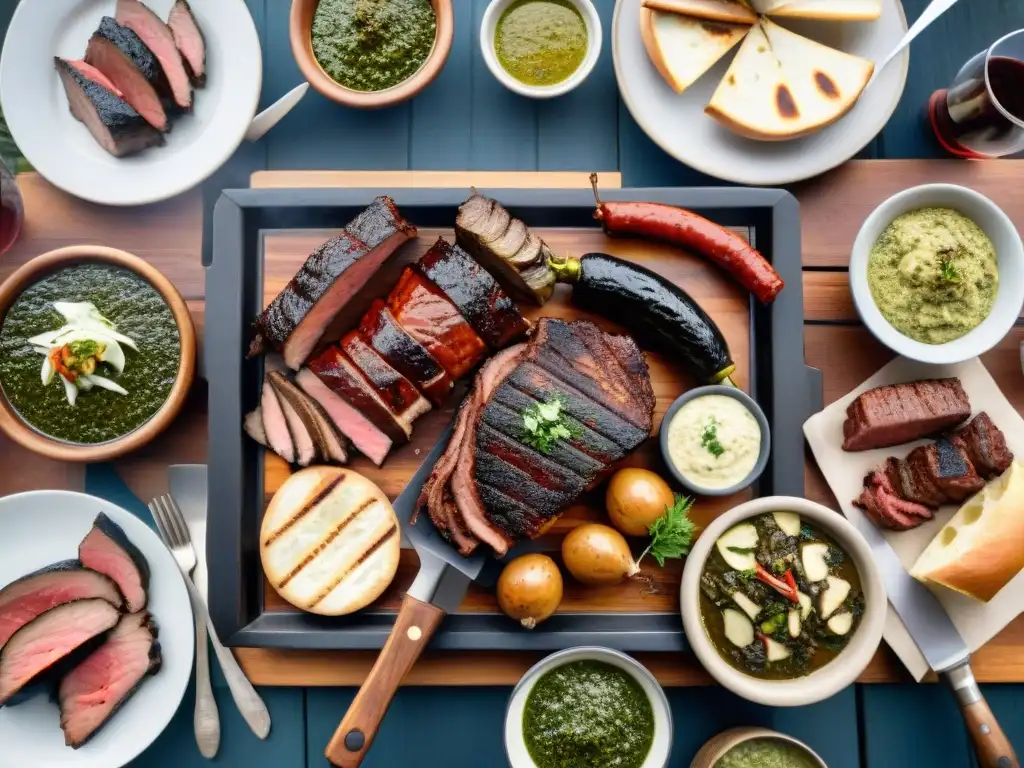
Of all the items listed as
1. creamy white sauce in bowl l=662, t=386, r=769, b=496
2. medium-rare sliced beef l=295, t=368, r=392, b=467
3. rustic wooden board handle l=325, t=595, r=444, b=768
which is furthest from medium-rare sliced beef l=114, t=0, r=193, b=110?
creamy white sauce in bowl l=662, t=386, r=769, b=496

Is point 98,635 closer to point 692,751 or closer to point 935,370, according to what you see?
point 692,751

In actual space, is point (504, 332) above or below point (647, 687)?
above

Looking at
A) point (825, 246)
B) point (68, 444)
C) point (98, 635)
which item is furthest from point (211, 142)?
point (825, 246)

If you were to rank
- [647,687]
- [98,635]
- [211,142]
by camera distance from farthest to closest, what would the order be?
[211,142] → [98,635] → [647,687]

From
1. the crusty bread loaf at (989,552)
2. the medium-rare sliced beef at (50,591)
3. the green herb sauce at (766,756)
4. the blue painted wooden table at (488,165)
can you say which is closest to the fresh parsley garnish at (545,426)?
the blue painted wooden table at (488,165)

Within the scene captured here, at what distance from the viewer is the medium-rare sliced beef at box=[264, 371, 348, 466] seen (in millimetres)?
3234

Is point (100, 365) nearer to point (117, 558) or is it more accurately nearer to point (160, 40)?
point (117, 558)

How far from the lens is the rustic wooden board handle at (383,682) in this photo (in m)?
2.83

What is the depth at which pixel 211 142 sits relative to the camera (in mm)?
3398

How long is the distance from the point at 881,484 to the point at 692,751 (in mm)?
1367

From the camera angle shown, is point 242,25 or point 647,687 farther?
point 242,25

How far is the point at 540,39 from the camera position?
3.46 metres

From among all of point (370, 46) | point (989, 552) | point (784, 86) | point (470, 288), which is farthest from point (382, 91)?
point (989, 552)

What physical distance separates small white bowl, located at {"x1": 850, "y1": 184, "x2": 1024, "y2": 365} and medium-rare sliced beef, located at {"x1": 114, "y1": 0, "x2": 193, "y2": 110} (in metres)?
2.82
